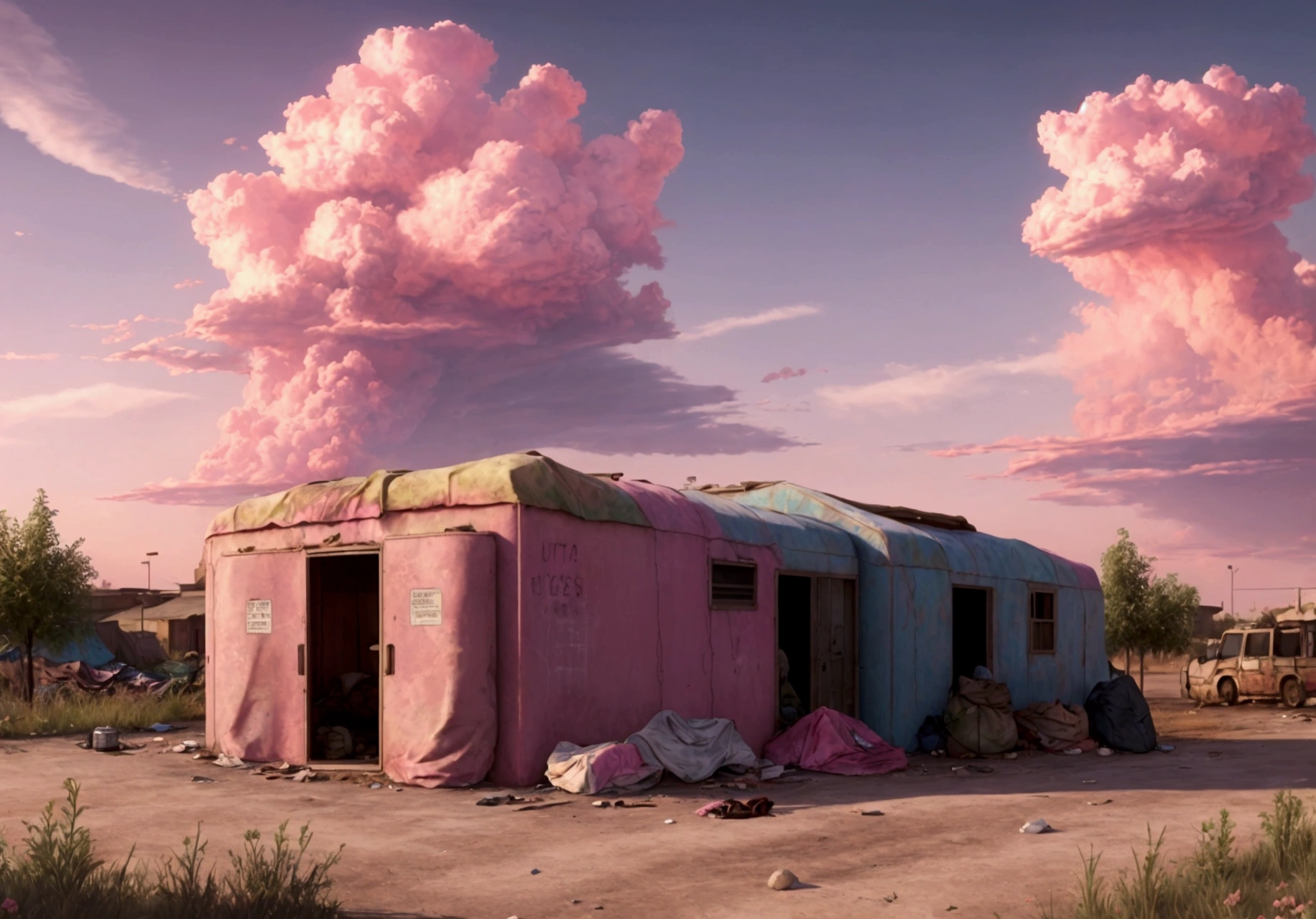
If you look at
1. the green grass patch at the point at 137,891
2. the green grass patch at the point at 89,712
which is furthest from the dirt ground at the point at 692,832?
the green grass patch at the point at 89,712

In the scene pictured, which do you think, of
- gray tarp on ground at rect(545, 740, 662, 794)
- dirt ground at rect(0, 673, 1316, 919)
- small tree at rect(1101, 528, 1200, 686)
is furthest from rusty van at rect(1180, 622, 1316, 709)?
gray tarp on ground at rect(545, 740, 662, 794)

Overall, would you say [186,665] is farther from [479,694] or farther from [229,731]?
[479,694]

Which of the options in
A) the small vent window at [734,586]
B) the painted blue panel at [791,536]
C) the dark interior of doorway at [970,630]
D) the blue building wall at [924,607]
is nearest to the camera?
the small vent window at [734,586]

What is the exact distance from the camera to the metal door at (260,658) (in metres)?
14.4

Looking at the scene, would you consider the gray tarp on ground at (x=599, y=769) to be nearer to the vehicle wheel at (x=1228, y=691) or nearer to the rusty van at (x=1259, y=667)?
the rusty van at (x=1259, y=667)

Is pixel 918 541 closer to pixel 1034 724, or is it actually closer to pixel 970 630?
pixel 1034 724

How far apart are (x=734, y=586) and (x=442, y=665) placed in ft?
14.0

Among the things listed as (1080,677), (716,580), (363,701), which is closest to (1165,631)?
(1080,677)

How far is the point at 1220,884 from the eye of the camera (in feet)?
23.4

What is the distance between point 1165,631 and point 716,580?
78.9 ft

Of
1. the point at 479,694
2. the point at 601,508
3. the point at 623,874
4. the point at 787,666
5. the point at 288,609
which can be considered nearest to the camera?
the point at 623,874

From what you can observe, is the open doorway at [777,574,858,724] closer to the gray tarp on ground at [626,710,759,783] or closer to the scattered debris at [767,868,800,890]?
the gray tarp on ground at [626,710,759,783]

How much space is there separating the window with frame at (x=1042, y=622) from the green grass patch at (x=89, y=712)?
13.7m

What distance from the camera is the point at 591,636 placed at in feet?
43.0
